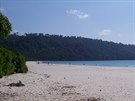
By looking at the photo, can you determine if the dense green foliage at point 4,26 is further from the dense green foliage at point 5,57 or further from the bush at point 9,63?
the bush at point 9,63

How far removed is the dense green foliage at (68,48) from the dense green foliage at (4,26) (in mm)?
117345

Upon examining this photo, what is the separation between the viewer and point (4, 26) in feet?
86.8

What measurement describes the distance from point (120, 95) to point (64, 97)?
276 centimetres

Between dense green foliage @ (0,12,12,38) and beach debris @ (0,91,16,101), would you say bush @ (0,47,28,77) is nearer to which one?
dense green foliage @ (0,12,12,38)

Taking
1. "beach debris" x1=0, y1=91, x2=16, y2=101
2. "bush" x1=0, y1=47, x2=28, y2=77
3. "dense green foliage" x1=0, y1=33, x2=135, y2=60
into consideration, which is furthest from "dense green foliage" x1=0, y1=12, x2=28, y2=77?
"dense green foliage" x1=0, y1=33, x2=135, y2=60

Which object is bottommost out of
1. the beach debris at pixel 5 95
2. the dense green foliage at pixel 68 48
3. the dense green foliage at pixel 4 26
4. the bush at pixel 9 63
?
the beach debris at pixel 5 95

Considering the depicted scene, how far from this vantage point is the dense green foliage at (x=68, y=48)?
501ft

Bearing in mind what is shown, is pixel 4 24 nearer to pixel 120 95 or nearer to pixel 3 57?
pixel 3 57

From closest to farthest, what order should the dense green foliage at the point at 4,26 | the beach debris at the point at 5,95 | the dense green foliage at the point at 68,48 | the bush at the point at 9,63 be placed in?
the beach debris at the point at 5,95, the bush at the point at 9,63, the dense green foliage at the point at 4,26, the dense green foliage at the point at 68,48

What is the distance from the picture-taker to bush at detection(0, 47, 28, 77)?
84.0 ft

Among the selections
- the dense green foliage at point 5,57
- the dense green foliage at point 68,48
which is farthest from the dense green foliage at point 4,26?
the dense green foliage at point 68,48

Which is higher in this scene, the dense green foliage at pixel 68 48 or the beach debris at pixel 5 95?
the dense green foliage at pixel 68 48

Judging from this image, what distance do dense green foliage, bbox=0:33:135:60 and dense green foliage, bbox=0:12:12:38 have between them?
385 ft

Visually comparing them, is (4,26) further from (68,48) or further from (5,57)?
(68,48)
